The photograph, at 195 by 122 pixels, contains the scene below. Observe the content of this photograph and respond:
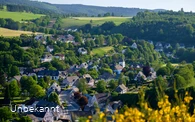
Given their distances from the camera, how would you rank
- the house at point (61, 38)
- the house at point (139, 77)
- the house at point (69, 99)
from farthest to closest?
the house at point (61, 38) < the house at point (139, 77) < the house at point (69, 99)

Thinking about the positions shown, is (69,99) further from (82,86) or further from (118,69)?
(118,69)

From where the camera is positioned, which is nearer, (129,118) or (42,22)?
(129,118)

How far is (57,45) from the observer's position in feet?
150

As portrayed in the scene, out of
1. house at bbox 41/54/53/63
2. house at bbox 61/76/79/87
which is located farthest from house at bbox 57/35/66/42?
house at bbox 61/76/79/87

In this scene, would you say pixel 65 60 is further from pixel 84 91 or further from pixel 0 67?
pixel 84 91

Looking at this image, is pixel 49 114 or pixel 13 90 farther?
pixel 13 90

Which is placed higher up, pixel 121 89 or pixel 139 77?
pixel 121 89

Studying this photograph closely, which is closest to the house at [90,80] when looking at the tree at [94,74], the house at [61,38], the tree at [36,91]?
the tree at [94,74]

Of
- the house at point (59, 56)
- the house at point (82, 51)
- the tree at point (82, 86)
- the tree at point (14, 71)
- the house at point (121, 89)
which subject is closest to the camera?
the house at point (121, 89)

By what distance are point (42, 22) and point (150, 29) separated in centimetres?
2290

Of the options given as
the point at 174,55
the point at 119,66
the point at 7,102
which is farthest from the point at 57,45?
the point at 7,102

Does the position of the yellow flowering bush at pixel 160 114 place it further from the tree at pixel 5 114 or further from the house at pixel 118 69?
the house at pixel 118 69

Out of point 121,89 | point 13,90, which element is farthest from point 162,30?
point 13,90

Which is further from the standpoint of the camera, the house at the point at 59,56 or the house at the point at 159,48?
the house at the point at 159,48
